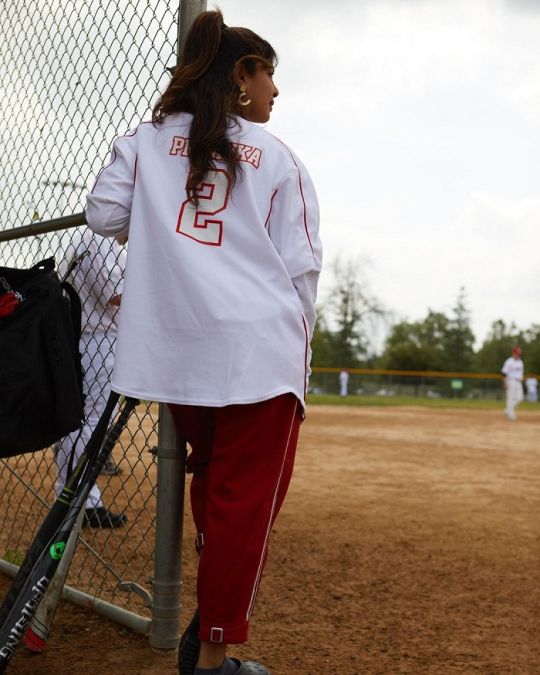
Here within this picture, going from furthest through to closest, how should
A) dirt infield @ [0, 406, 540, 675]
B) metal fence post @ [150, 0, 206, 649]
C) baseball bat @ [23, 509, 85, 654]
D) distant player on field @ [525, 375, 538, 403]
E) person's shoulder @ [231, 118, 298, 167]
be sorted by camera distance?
distant player on field @ [525, 375, 538, 403] < dirt infield @ [0, 406, 540, 675] < metal fence post @ [150, 0, 206, 649] < baseball bat @ [23, 509, 85, 654] < person's shoulder @ [231, 118, 298, 167]

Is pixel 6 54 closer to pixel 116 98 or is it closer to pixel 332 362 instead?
pixel 116 98

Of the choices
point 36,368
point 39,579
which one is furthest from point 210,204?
point 39,579

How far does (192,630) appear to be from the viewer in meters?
2.31

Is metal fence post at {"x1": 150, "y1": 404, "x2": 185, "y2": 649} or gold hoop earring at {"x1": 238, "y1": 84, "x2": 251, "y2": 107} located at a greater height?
gold hoop earring at {"x1": 238, "y1": 84, "x2": 251, "y2": 107}

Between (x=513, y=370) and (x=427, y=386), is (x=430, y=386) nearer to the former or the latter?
(x=427, y=386)

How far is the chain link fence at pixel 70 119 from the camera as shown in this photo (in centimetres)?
295

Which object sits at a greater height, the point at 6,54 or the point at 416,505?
the point at 6,54

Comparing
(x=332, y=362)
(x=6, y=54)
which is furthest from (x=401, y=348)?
(x=6, y=54)

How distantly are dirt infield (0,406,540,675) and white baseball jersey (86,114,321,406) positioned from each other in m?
1.08

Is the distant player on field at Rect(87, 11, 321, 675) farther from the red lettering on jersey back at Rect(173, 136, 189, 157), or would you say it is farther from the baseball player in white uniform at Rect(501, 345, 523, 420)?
the baseball player in white uniform at Rect(501, 345, 523, 420)

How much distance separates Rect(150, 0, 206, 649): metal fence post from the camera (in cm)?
259

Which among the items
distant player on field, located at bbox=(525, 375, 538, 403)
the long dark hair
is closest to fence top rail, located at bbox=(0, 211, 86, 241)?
the long dark hair

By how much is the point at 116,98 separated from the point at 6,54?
4.27 feet

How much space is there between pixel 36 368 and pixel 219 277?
65 cm
